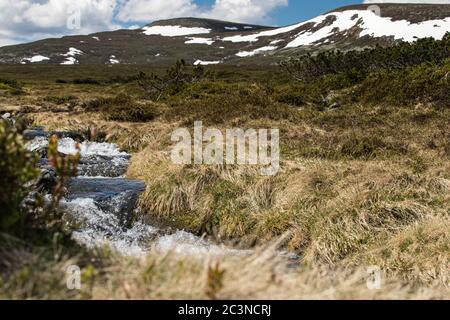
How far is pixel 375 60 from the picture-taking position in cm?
4478

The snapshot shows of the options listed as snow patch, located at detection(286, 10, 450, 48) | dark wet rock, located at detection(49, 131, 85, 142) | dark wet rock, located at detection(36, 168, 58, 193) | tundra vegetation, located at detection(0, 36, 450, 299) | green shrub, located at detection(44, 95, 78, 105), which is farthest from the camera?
snow patch, located at detection(286, 10, 450, 48)

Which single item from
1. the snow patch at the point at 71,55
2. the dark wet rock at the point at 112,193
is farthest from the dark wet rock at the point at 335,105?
the snow patch at the point at 71,55

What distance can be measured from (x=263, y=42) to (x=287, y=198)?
154 m

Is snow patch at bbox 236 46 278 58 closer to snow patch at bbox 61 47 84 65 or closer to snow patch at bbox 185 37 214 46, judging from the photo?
snow patch at bbox 185 37 214 46

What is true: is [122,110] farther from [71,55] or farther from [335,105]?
[71,55]

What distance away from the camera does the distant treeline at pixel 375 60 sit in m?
38.4

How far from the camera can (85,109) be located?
3062cm

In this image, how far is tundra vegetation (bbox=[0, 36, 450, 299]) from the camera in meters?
3.88

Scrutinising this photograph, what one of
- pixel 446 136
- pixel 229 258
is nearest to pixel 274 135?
pixel 446 136

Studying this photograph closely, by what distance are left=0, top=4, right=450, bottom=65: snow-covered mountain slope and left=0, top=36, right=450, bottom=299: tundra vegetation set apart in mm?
97370

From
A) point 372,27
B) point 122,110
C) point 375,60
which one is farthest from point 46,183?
point 372,27

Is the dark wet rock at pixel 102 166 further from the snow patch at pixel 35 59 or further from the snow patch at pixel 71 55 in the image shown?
the snow patch at pixel 35 59

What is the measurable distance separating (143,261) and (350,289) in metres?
1.76

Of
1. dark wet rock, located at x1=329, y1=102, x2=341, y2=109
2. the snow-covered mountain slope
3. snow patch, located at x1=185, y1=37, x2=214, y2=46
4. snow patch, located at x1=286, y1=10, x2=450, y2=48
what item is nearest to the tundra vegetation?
dark wet rock, located at x1=329, y1=102, x2=341, y2=109
